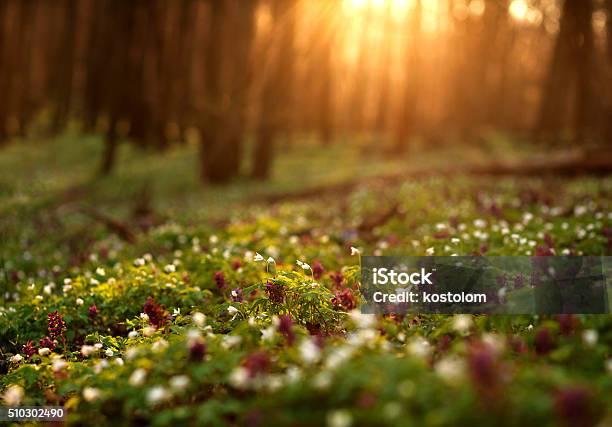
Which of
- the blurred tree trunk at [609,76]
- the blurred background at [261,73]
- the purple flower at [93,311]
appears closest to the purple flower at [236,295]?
the purple flower at [93,311]

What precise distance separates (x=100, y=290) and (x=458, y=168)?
13.4 meters

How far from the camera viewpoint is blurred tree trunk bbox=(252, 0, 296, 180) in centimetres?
2102

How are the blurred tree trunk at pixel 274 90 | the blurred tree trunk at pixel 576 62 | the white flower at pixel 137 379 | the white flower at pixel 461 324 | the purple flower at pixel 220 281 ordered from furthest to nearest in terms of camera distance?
the blurred tree trunk at pixel 576 62 → the blurred tree trunk at pixel 274 90 → the purple flower at pixel 220 281 → the white flower at pixel 461 324 → the white flower at pixel 137 379

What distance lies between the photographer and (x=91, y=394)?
3232 millimetres

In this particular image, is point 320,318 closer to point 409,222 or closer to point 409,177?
point 409,222

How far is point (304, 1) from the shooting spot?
20.0 meters

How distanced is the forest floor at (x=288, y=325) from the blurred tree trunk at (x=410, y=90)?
41.0 ft

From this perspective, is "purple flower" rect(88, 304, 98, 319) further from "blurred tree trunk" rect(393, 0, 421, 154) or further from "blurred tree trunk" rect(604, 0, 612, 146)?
"blurred tree trunk" rect(393, 0, 421, 154)

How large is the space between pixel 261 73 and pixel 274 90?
1004 millimetres

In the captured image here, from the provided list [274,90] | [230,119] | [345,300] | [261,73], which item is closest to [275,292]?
[345,300]

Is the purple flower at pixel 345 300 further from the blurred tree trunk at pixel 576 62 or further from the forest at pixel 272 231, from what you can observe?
the blurred tree trunk at pixel 576 62

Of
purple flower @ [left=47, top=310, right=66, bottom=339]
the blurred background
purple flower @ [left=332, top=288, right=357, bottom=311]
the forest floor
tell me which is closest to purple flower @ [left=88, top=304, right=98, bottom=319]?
the forest floor

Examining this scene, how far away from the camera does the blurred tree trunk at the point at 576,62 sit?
24234 mm

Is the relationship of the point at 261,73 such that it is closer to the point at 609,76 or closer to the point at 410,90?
the point at 410,90
